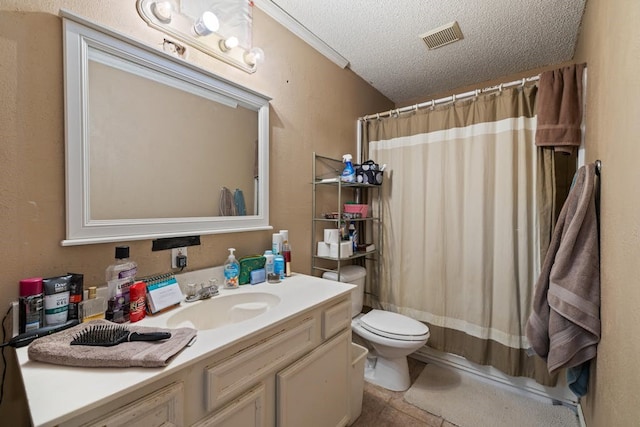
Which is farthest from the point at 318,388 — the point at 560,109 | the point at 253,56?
the point at 560,109

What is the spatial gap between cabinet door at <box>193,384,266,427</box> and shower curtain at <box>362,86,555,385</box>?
1482 mm

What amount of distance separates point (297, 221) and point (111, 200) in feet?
3.25

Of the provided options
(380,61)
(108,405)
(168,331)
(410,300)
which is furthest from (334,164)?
(108,405)

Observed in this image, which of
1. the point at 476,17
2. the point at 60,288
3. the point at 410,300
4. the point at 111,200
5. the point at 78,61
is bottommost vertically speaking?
the point at 410,300

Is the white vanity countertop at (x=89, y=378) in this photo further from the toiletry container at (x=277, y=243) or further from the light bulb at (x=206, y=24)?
the light bulb at (x=206, y=24)

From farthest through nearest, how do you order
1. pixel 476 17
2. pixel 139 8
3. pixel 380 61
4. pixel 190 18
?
pixel 380 61, pixel 476 17, pixel 190 18, pixel 139 8

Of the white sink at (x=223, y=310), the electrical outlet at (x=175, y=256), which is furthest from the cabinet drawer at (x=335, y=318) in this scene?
the electrical outlet at (x=175, y=256)

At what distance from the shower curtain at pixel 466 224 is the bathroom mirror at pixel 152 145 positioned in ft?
3.79

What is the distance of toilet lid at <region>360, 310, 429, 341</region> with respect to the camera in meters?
1.60

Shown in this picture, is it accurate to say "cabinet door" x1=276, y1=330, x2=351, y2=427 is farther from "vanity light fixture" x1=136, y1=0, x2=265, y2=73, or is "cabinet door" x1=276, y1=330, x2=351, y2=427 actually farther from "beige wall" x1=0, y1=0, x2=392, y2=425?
"vanity light fixture" x1=136, y1=0, x2=265, y2=73

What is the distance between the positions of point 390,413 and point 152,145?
1.88 m

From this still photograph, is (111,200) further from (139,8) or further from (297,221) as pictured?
(297,221)

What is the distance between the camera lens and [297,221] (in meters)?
1.75

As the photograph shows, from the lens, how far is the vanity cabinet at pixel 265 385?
24.9 inches
